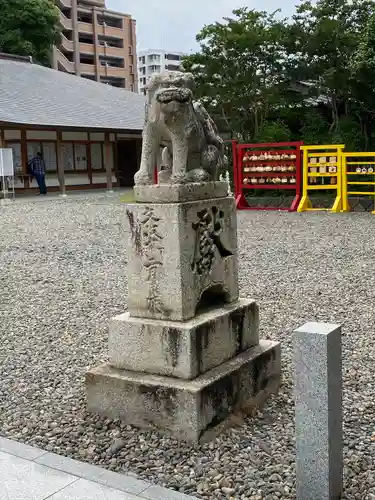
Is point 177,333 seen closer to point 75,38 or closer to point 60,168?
point 60,168

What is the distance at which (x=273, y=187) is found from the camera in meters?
13.9

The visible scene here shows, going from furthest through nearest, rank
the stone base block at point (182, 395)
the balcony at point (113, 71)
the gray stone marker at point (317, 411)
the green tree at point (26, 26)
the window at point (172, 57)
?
the window at point (172, 57)
the balcony at point (113, 71)
the green tree at point (26, 26)
the stone base block at point (182, 395)
the gray stone marker at point (317, 411)

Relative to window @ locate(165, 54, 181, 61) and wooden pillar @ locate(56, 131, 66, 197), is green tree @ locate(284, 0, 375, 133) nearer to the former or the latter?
wooden pillar @ locate(56, 131, 66, 197)

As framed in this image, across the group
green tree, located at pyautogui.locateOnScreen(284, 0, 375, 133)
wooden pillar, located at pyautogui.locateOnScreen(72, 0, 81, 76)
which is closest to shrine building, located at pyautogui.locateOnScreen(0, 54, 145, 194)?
green tree, located at pyautogui.locateOnScreen(284, 0, 375, 133)

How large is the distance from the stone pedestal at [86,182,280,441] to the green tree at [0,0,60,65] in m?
32.6

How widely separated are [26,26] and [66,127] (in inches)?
700

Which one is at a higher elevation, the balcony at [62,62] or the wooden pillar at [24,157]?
the balcony at [62,62]

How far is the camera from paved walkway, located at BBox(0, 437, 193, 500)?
7.88ft

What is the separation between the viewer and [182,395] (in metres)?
2.94

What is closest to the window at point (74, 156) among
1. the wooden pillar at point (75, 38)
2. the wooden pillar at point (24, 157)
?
the wooden pillar at point (24, 157)

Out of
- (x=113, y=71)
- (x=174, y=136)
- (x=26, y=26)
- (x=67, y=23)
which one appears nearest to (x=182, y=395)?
(x=174, y=136)

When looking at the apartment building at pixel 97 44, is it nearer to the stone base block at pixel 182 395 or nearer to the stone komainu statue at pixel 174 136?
the stone komainu statue at pixel 174 136

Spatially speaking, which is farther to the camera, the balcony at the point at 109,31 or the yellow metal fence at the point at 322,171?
the balcony at the point at 109,31

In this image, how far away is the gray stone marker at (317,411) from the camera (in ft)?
7.64
